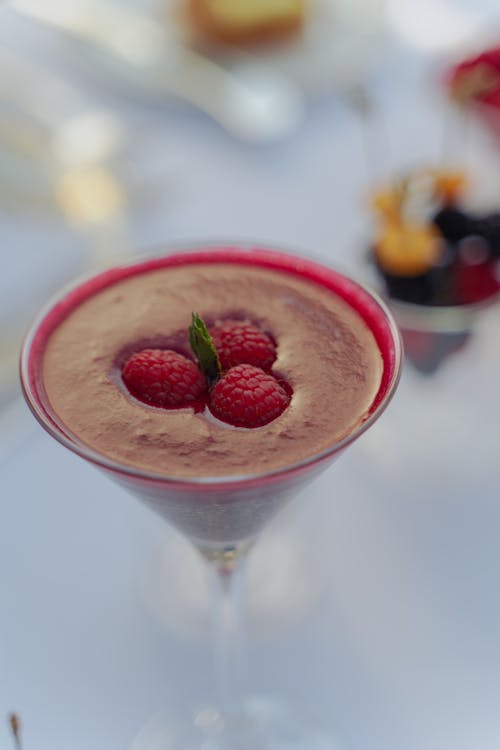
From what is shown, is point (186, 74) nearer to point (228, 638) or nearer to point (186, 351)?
point (186, 351)

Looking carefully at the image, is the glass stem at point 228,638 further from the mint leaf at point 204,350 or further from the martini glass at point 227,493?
the mint leaf at point 204,350

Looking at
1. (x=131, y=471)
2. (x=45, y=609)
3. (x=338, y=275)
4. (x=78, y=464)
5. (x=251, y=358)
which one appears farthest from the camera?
(x=78, y=464)

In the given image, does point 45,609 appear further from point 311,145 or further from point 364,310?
point 311,145

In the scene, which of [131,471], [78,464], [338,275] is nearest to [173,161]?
[78,464]

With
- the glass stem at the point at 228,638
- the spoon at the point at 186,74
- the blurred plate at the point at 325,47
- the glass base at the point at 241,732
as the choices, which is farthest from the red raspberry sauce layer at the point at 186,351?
the blurred plate at the point at 325,47

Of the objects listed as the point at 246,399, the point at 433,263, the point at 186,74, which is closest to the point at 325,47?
the point at 186,74

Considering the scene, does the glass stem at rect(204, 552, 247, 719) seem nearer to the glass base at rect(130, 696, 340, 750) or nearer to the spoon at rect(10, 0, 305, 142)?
the glass base at rect(130, 696, 340, 750)

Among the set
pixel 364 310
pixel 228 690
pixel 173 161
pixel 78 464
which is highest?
pixel 364 310
